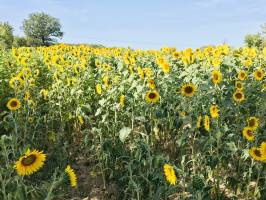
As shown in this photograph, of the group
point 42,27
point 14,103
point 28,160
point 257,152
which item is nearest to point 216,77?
point 257,152

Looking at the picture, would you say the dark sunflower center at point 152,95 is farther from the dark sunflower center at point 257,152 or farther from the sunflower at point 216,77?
the dark sunflower center at point 257,152

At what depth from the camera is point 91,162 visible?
19.8ft

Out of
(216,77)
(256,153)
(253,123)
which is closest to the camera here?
(256,153)

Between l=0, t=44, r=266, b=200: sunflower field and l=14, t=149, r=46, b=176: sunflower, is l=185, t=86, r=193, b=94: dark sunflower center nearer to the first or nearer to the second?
l=0, t=44, r=266, b=200: sunflower field

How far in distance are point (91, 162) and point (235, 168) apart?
206cm

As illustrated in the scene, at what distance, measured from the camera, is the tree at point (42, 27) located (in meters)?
89.9

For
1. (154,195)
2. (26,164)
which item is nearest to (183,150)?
(154,195)

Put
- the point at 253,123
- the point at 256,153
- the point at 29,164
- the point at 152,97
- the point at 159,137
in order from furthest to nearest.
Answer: the point at 159,137 → the point at 152,97 → the point at 253,123 → the point at 256,153 → the point at 29,164

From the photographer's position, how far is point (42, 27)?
298 feet

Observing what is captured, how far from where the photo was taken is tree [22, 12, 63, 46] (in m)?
89.9

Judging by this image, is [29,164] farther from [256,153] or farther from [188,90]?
[188,90]

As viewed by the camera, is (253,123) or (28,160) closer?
(28,160)

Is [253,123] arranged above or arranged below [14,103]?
below

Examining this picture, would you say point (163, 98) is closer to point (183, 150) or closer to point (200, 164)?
point (183, 150)
